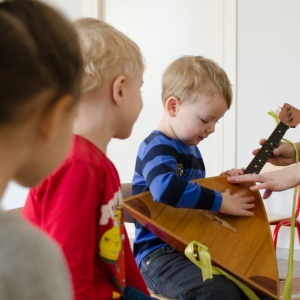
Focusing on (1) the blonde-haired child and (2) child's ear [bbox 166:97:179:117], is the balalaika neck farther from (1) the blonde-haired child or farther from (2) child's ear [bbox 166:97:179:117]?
(2) child's ear [bbox 166:97:179:117]

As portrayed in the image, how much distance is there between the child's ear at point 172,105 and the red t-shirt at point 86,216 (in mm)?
637

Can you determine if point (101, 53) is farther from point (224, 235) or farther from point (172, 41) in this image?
point (172, 41)

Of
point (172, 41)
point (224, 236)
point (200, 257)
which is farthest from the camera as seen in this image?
point (172, 41)

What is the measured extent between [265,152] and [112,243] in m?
0.87

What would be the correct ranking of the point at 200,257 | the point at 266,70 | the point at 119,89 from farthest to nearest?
1. the point at 266,70
2. the point at 200,257
3. the point at 119,89

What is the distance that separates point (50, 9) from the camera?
2.09 ft

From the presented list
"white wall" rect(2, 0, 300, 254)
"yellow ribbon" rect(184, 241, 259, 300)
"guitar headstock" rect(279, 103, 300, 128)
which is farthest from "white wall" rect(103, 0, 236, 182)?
"yellow ribbon" rect(184, 241, 259, 300)

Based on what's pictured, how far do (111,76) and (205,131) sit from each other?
2.11 feet

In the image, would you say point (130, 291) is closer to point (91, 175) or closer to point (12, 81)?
point (91, 175)

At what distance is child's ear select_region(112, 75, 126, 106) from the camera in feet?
3.43

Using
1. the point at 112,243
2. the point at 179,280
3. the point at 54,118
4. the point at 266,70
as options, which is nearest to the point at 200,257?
the point at 179,280

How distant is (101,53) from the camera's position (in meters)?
1.03

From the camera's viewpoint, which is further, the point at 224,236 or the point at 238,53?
the point at 238,53

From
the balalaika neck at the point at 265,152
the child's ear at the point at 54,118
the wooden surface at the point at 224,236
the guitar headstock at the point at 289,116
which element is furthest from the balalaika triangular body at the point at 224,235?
the child's ear at the point at 54,118
